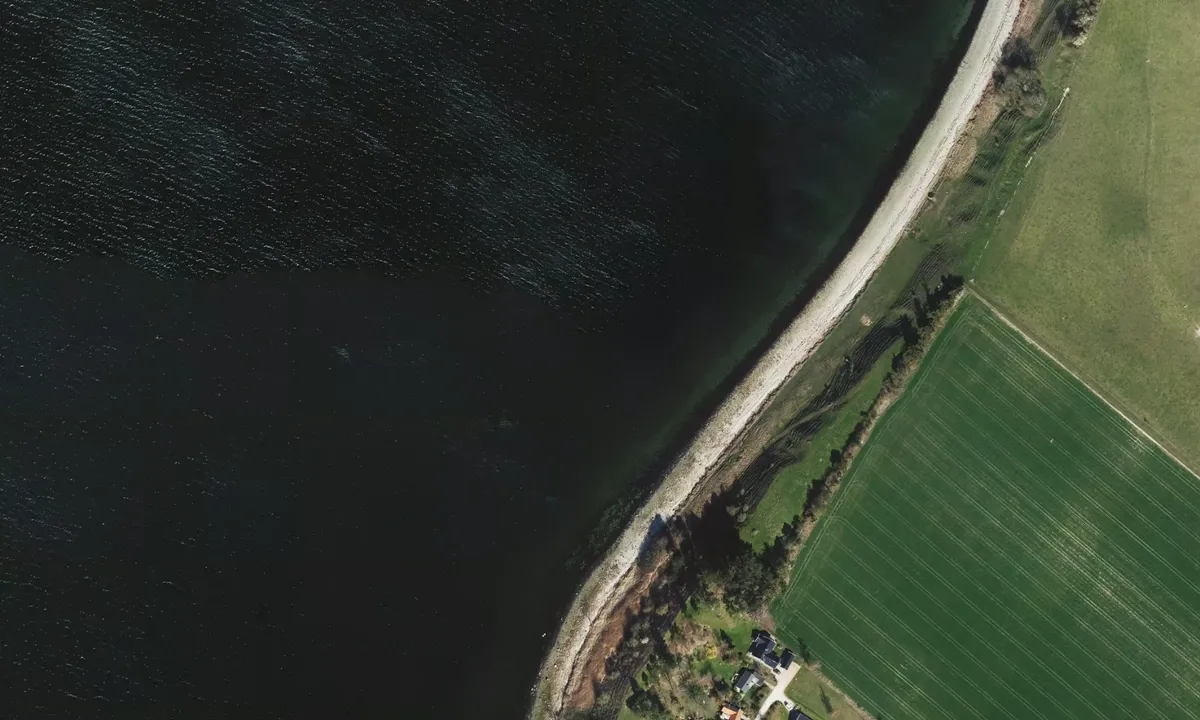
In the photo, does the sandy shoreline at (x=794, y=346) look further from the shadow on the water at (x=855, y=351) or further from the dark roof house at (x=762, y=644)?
the dark roof house at (x=762, y=644)

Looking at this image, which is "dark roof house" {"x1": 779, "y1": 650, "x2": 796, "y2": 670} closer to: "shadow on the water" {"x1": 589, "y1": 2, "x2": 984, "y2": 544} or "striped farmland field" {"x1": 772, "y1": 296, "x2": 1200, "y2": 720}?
"striped farmland field" {"x1": 772, "y1": 296, "x2": 1200, "y2": 720}

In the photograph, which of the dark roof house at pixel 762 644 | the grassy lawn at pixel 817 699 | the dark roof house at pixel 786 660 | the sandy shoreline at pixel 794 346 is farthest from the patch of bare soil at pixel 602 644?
the grassy lawn at pixel 817 699

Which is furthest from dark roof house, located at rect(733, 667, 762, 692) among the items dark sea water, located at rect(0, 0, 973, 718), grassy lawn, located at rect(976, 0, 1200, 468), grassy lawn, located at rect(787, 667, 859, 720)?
grassy lawn, located at rect(976, 0, 1200, 468)

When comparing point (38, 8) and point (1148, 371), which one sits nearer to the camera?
point (1148, 371)

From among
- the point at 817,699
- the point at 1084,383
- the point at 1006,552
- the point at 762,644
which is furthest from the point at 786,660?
the point at 1084,383

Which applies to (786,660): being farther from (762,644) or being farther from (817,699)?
(817,699)

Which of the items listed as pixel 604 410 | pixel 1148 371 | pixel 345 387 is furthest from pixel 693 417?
pixel 1148 371

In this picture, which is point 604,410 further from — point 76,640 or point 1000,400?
point 76,640
